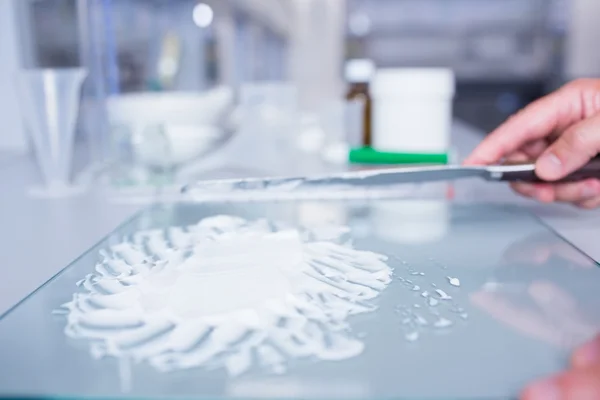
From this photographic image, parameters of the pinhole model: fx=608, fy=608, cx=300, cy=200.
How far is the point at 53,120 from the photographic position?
84 centimetres

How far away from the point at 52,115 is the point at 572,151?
66 centimetres

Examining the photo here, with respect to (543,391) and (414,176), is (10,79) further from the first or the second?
(543,391)

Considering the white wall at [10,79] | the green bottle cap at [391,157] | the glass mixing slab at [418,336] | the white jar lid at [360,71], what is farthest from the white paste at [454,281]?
the white wall at [10,79]

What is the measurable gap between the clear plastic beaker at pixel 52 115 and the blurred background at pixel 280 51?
0.07 m

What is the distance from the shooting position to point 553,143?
708 millimetres

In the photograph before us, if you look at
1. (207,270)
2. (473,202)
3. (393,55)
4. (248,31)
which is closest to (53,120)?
(207,270)

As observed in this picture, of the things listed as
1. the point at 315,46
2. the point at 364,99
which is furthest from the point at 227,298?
the point at 315,46

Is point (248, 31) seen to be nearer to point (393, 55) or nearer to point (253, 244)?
point (393, 55)

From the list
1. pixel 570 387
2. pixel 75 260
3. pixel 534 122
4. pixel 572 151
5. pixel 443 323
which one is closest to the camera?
pixel 570 387

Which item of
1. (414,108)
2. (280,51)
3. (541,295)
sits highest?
(280,51)

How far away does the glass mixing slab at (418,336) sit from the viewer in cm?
31

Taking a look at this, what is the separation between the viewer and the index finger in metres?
0.79

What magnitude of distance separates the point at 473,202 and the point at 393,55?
3397 mm

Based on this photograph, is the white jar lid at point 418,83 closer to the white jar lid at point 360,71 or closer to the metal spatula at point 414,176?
the white jar lid at point 360,71
